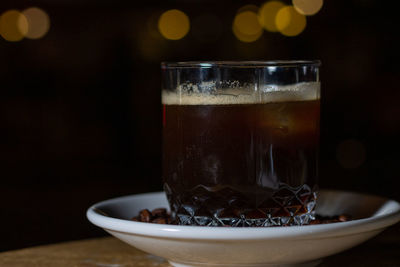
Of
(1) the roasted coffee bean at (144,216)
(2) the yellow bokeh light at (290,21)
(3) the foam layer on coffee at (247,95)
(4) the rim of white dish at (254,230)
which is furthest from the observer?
(2) the yellow bokeh light at (290,21)

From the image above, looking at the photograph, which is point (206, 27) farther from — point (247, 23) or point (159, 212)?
point (159, 212)

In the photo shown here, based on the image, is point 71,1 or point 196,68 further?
point 71,1

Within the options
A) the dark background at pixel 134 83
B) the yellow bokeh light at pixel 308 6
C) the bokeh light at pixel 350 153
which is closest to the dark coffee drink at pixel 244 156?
the dark background at pixel 134 83

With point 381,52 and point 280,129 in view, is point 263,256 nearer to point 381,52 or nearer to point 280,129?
point 280,129

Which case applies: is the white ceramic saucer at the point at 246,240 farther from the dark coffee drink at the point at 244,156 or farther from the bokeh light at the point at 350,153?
the bokeh light at the point at 350,153

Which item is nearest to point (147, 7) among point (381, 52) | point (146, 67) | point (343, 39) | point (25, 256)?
point (146, 67)

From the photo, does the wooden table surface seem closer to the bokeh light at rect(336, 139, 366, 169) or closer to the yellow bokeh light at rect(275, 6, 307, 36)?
the bokeh light at rect(336, 139, 366, 169)
